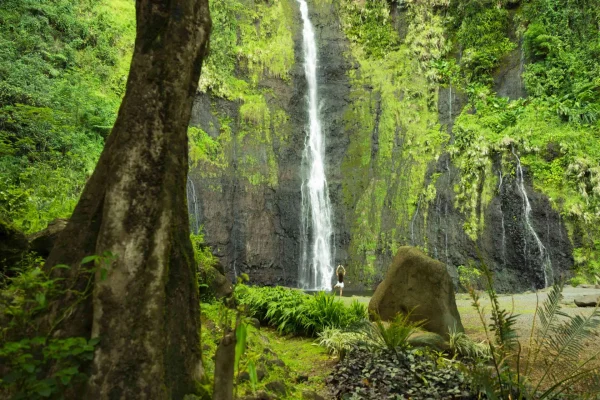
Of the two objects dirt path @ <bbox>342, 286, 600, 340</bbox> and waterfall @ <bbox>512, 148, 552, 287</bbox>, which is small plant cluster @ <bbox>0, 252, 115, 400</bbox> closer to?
dirt path @ <bbox>342, 286, 600, 340</bbox>

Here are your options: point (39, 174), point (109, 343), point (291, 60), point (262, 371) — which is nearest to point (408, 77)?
point (291, 60)

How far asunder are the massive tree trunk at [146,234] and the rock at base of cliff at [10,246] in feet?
7.01

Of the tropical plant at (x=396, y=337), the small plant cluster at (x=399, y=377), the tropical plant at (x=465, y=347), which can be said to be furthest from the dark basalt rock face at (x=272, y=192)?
the small plant cluster at (x=399, y=377)

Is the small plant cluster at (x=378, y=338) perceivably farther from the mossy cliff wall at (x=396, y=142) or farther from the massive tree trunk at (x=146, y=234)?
the mossy cliff wall at (x=396, y=142)

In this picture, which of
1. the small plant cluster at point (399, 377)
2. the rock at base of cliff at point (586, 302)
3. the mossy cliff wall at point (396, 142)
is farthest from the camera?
the mossy cliff wall at point (396, 142)

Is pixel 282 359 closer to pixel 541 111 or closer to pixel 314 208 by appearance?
pixel 314 208

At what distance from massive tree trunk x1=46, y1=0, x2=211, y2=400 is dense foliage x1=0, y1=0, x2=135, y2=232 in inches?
211

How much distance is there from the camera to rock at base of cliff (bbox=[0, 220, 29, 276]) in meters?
4.69

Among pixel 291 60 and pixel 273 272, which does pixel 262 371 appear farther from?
pixel 291 60

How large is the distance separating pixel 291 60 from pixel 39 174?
1887 cm

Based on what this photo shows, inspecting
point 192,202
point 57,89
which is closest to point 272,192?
point 192,202

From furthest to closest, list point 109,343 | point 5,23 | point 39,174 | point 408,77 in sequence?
point 408,77 → point 5,23 → point 39,174 → point 109,343

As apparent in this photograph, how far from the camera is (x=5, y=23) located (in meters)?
17.1

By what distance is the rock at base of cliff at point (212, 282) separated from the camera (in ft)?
26.4
